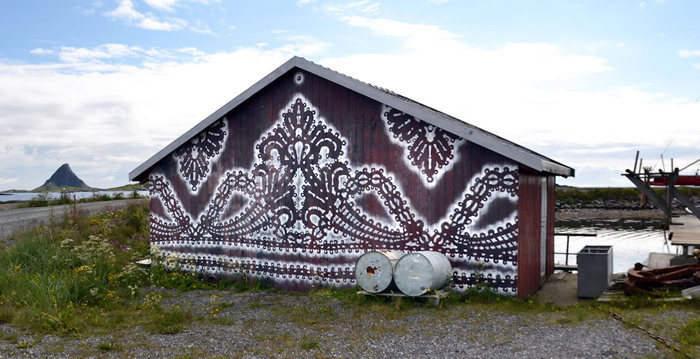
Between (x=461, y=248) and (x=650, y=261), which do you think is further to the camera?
(x=650, y=261)

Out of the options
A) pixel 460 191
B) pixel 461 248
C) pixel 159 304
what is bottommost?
pixel 159 304

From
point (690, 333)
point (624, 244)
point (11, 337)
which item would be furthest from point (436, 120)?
point (624, 244)

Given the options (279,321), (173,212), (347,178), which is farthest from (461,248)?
(173,212)

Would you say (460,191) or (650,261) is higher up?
(460,191)

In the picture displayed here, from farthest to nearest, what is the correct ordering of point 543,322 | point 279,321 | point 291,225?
point 291,225 → point 279,321 → point 543,322

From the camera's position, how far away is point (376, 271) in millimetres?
9875

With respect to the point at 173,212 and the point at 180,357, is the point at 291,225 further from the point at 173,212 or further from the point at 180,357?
the point at 180,357

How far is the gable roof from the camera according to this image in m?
9.30

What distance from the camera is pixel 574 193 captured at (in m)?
51.2

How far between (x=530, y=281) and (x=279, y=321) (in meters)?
5.24

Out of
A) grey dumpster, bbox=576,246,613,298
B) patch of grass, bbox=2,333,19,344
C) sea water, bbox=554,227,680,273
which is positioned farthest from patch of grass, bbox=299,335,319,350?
sea water, bbox=554,227,680,273

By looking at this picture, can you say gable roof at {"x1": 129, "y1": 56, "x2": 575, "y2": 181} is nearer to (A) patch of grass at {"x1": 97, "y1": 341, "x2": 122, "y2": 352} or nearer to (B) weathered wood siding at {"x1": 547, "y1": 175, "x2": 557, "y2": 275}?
(B) weathered wood siding at {"x1": 547, "y1": 175, "x2": 557, "y2": 275}

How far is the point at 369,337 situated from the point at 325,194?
14.0 ft

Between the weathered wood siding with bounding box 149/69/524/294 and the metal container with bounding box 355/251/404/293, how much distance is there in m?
0.91
